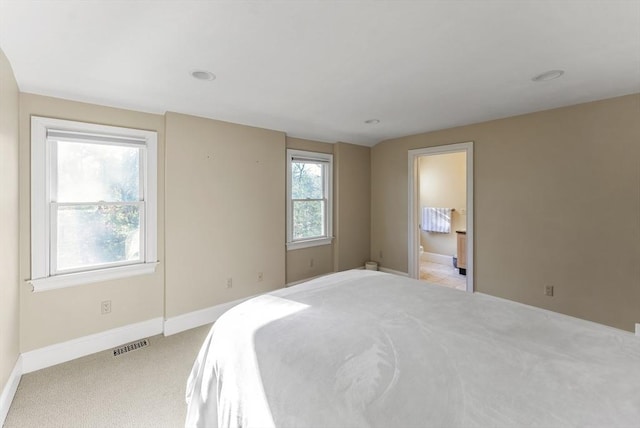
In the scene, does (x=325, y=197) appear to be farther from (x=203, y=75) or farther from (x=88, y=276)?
(x=88, y=276)

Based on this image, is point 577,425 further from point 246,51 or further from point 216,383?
point 246,51

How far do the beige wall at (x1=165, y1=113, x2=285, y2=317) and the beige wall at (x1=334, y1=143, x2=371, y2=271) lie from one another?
1042mm

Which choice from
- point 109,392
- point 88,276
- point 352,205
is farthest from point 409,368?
point 352,205

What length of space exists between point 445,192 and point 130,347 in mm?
5869

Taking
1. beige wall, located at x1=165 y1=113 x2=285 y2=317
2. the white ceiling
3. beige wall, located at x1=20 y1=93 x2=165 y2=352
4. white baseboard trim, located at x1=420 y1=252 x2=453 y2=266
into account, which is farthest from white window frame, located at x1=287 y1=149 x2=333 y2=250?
white baseboard trim, located at x1=420 y1=252 x2=453 y2=266

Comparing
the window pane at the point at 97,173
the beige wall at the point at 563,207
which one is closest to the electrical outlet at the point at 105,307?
the window pane at the point at 97,173

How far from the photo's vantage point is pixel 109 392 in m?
1.98

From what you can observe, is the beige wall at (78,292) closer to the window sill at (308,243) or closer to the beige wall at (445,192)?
the window sill at (308,243)

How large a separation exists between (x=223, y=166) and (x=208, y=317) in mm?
1705

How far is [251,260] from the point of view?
3471 millimetres

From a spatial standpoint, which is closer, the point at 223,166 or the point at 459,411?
the point at 459,411

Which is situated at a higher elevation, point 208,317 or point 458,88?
point 458,88

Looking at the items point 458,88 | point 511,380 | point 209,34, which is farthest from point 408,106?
point 511,380

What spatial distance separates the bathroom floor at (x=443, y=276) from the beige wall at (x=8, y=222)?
4.80 metres
